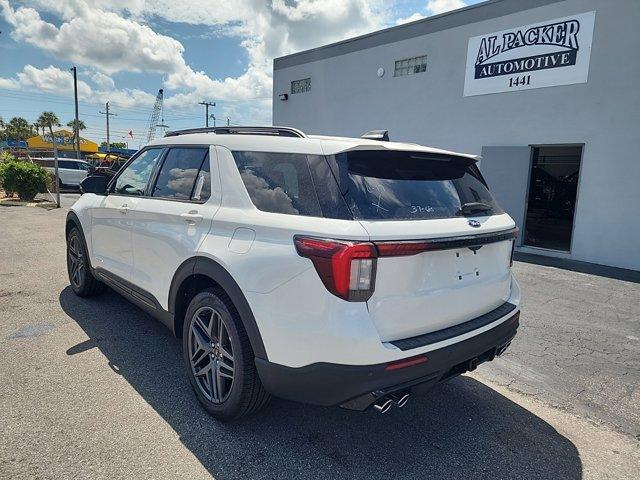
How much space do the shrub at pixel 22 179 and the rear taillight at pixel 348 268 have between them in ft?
57.0

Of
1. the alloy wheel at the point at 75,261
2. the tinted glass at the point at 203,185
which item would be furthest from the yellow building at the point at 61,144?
the tinted glass at the point at 203,185

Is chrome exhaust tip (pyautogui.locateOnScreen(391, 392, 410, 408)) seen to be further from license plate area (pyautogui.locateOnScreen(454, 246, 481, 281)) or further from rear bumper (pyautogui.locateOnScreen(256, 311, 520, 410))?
license plate area (pyautogui.locateOnScreen(454, 246, 481, 281))

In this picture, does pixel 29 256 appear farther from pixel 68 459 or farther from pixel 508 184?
pixel 508 184

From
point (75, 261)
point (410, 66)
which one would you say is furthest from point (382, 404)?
point (410, 66)

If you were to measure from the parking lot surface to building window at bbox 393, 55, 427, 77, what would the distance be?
9331mm

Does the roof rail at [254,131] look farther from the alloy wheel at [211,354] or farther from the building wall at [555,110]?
the building wall at [555,110]

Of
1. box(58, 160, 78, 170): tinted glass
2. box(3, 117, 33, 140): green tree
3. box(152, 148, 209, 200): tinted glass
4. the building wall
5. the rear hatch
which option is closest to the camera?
the rear hatch

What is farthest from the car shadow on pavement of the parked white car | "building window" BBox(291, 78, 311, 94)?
the parked white car

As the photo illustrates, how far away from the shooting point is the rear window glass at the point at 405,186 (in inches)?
88.0

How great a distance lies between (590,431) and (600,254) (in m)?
7.60

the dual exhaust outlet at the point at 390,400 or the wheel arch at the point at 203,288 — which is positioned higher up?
the wheel arch at the point at 203,288

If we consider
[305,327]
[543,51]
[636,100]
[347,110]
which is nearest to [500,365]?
[305,327]

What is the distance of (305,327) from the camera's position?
2.11 metres

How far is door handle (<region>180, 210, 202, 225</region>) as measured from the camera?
9.38ft
